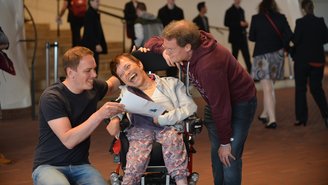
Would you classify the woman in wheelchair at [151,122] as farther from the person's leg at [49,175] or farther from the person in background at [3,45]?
the person in background at [3,45]

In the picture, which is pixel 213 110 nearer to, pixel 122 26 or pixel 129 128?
pixel 129 128

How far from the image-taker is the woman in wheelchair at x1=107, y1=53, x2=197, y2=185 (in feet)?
15.2

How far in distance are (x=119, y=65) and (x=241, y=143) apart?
937 mm

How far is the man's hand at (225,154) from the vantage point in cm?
461

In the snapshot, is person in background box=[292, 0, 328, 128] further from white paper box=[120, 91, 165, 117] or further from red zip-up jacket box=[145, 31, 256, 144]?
white paper box=[120, 91, 165, 117]

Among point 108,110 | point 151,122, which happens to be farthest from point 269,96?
point 108,110

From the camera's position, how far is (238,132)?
4.75m

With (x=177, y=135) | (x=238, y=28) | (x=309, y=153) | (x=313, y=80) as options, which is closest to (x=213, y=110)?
(x=177, y=135)

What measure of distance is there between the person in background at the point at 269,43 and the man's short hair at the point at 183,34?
473 cm

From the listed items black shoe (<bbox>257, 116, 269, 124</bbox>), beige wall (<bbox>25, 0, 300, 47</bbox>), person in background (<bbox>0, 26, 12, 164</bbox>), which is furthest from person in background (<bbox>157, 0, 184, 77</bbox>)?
person in background (<bbox>0, 26, 12, 164</bbox>)

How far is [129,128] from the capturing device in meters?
4.79

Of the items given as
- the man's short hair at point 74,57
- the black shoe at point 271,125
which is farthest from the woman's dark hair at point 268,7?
the man's short hair at point 74,57

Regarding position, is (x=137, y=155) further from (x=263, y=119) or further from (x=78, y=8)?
(x=78, y=8)

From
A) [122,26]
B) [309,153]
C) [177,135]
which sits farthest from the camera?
[122,26]
